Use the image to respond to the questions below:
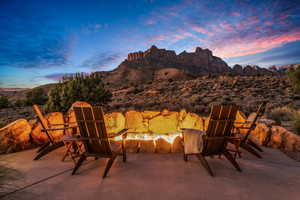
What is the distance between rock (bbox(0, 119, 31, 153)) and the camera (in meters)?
4.11

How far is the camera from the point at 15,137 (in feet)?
14.0

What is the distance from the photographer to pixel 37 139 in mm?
4672

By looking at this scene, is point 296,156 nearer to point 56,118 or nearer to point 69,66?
point 56,118

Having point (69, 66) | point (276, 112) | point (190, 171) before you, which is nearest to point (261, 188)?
point (190, 171)

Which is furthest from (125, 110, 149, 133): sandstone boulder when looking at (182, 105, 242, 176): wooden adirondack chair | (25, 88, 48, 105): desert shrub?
(25, 88, 48, 105): desert shrub

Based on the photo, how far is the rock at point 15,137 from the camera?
411 cm

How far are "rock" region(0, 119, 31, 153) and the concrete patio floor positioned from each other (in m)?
0.54

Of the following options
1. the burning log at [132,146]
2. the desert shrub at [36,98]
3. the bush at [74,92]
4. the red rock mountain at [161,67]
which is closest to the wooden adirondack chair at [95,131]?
the burning log at [132,146]

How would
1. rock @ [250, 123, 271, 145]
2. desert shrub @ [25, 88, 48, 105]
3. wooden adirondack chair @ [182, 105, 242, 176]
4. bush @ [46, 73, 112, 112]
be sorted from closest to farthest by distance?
wooden adirondack chair @ [182, 105, 242, 176], rock @ [250, 123, 271, 145], bush @ [46, 73, 112, 112], desert shrub @ [25, 88, 48, 105]

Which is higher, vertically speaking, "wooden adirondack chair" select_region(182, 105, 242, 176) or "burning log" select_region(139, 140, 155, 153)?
"wooden adirondack chair" select_region(182, 105, 242, 176)

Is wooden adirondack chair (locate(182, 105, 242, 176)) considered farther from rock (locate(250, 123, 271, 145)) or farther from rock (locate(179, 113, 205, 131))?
rock (locate(250, 123, 271, 145))

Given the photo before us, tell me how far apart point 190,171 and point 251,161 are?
1508 mm

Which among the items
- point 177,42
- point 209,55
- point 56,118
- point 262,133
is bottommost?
point 262,133

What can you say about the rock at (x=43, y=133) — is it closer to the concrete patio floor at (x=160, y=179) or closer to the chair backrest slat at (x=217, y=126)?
the concrete patio floor at (x=160, y=179)
